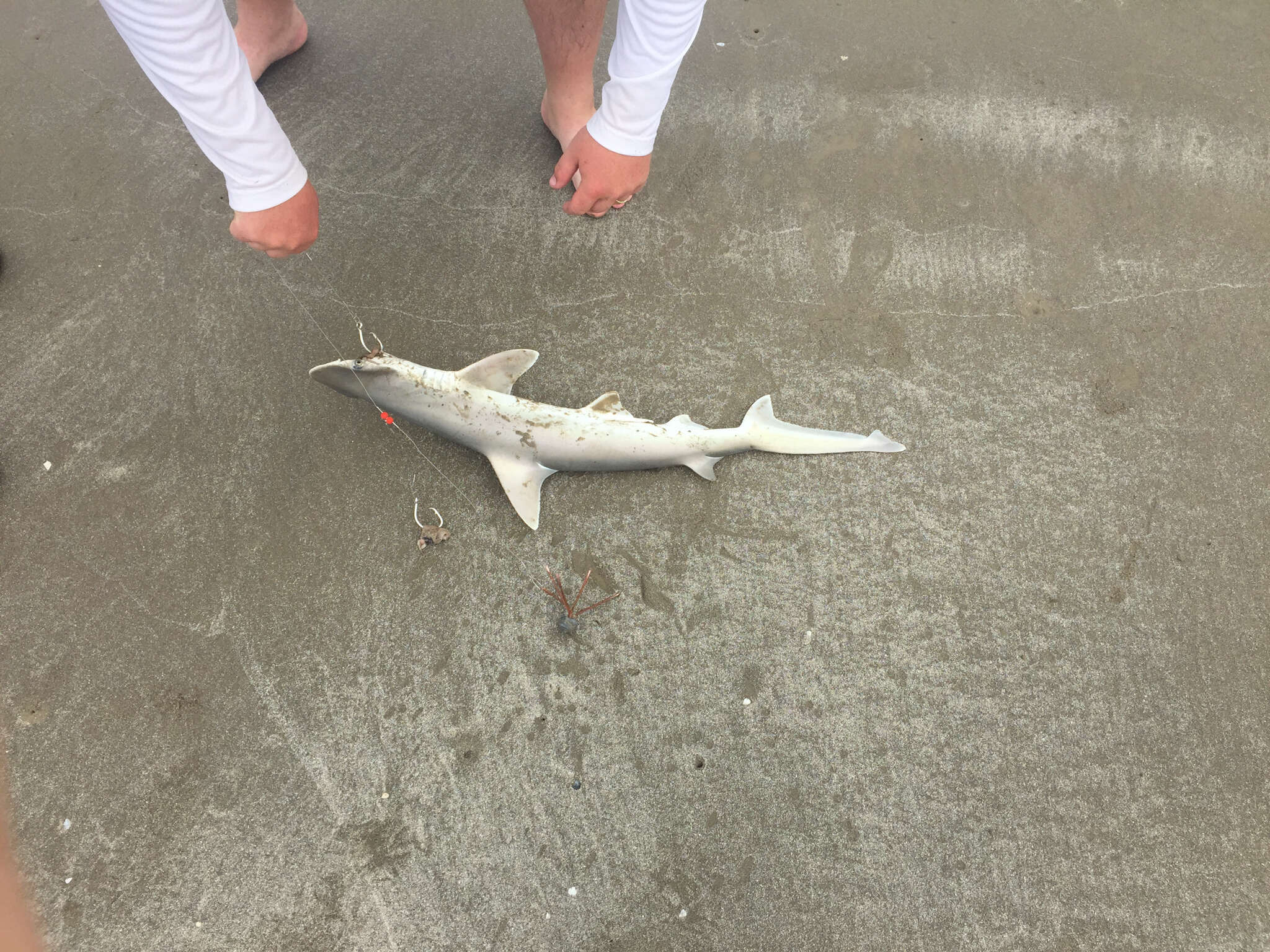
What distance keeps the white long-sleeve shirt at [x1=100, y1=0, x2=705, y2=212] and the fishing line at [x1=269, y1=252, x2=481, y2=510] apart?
54 cm

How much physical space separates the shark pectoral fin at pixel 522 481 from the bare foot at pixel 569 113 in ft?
3.61

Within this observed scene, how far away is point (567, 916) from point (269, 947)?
2.54 ft

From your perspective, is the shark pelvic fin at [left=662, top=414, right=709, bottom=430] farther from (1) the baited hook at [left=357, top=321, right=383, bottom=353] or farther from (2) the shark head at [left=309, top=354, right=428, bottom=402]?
(1) the baited hook at [left=357, top=321, right=383, bottom=353]

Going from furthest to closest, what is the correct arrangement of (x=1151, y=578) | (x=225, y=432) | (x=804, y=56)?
(x=804, y=56)
(x=225, y=432)
(x=1151, y=578)

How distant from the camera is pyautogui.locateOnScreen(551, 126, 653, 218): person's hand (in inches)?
71.7

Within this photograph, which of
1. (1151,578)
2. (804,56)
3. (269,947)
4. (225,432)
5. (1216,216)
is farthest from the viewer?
(804,56)

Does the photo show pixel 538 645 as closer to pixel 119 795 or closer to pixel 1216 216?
pixel 119 795

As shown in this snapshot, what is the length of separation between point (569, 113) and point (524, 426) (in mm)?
1273

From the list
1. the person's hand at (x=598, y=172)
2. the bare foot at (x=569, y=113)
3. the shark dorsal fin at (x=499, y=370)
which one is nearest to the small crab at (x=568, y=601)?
the shark dorsal fin at (x=499, y=370)

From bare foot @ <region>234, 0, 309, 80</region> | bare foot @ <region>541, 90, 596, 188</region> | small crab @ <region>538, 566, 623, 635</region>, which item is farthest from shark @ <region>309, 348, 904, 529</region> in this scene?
bare foot @ <region>234, 0, 309, 80</region>

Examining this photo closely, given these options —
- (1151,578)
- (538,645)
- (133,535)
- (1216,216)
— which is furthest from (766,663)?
(1216,216)

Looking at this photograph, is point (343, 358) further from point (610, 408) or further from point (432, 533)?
point (610, 408)

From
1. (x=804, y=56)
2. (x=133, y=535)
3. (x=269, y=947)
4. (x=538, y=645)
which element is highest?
(x=804, y=56)

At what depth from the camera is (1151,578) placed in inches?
79.4
